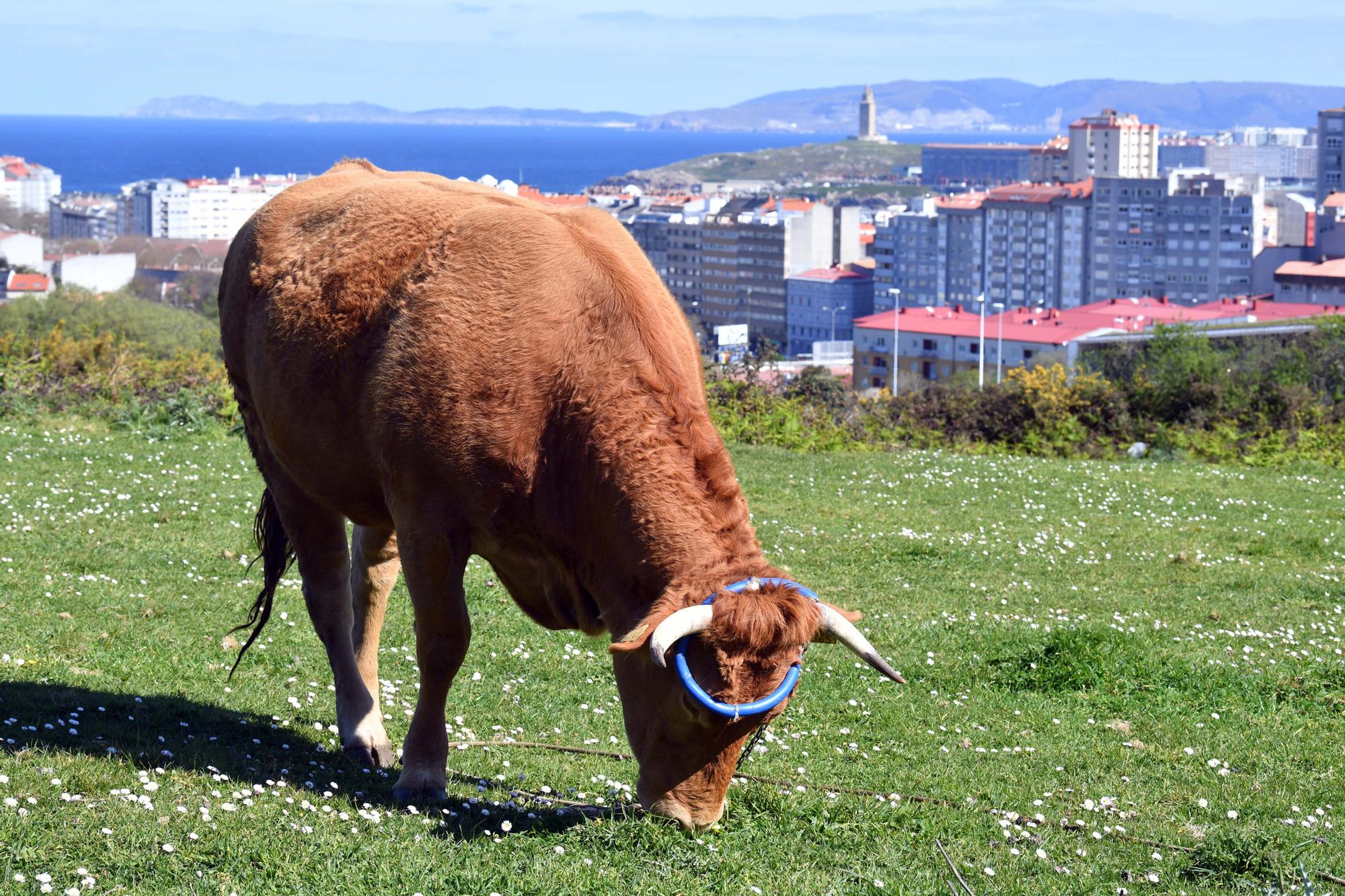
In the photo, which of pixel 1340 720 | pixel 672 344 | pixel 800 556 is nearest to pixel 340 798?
pixel 672 344

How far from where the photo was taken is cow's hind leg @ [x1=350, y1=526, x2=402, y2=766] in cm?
808

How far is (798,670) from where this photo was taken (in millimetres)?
5465

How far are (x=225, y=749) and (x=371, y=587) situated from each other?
5.06 ft

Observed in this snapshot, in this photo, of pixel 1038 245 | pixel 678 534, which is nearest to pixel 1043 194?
pixel 1038 245

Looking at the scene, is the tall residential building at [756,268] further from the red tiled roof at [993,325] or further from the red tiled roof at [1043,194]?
the red tiled roof at [993,325]

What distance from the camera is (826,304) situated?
182 meters

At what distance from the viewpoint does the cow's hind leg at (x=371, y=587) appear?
8.08 m

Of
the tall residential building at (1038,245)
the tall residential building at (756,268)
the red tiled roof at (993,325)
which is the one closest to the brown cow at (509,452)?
the red tiled roof at (993,325)

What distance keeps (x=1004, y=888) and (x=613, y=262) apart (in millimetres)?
3122

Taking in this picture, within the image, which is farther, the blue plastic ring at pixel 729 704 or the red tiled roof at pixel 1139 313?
→ the red tiled roof at pixel 1139 313

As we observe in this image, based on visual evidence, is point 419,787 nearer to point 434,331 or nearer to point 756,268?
point 434,331

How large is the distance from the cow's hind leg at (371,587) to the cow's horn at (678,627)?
3.21 m

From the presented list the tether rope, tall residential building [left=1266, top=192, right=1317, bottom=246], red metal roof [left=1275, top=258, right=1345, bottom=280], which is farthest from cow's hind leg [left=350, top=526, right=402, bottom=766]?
tall residential building [left=1266, top=192, right=1317, bottom=246]

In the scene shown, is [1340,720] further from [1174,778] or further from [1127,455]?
[1127,455]
